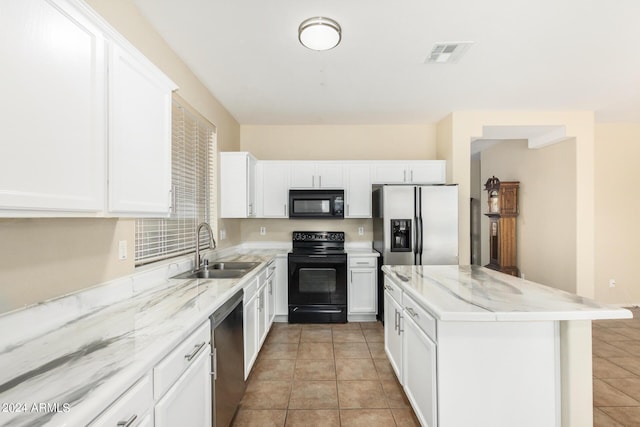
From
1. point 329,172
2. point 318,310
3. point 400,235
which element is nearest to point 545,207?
point 400,235

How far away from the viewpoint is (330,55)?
2457 millimetres

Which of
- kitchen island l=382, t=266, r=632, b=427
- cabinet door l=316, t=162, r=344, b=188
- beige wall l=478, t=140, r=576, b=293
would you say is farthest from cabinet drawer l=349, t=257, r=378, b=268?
beige wall l=478, t=140, r=576, b=293

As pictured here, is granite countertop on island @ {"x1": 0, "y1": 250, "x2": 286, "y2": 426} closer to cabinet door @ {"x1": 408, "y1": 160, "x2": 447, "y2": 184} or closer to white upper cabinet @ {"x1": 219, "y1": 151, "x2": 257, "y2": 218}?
white upper cabinet @ {"x1": 219, "y1": 151, "x2": 257, "y2": 218}

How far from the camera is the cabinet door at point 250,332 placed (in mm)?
2255

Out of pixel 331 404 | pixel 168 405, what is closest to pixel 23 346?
pixel 168 405

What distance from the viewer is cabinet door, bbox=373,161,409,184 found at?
3984 millimetres

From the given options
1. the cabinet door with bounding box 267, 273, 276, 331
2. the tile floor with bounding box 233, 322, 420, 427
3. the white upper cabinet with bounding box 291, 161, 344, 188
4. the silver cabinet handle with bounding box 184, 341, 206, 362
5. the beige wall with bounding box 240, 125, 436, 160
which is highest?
the beige wall with bounding box 240, 125, 436, 160

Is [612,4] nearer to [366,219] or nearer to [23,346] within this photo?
[366,219]

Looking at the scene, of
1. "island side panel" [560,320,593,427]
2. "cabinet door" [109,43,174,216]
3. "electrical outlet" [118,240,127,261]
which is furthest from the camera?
"electrical outlet" [118,240,127,261]

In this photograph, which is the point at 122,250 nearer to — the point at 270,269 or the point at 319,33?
the point at 270,269

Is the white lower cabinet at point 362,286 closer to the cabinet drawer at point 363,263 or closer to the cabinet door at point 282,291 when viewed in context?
the cabinet drawer at point 363,263

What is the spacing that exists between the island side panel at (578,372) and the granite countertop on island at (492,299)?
0.38 feet

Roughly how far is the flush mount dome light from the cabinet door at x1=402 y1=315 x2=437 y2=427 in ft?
6.55

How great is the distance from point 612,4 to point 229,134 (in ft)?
12.1
